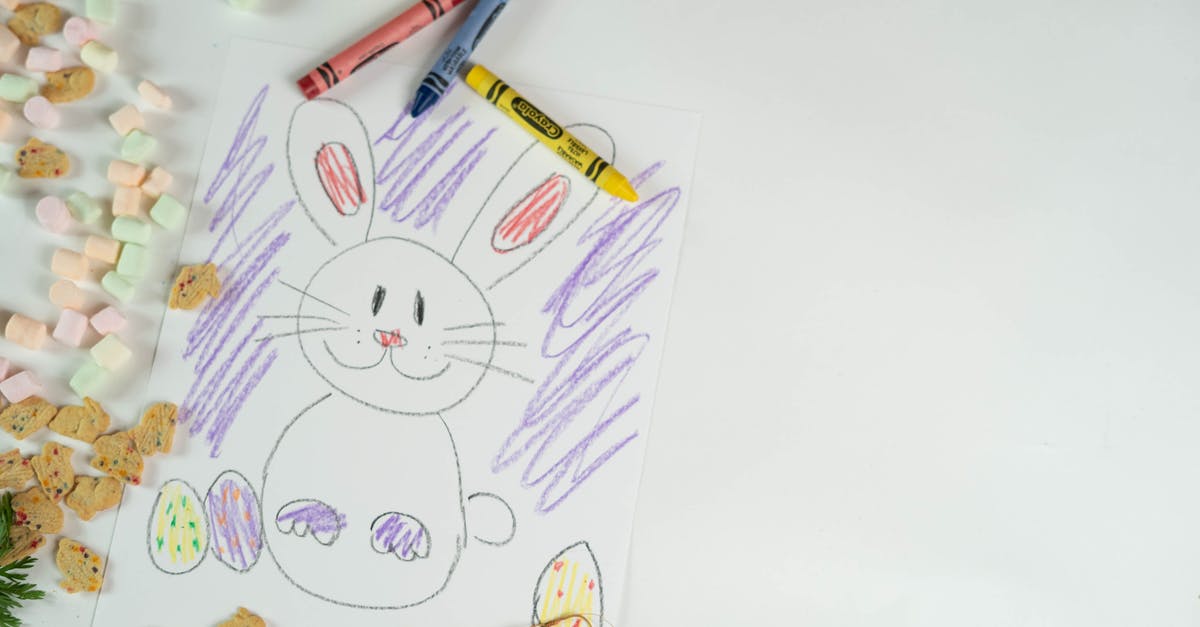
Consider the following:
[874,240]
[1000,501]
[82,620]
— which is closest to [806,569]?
[1000,501]

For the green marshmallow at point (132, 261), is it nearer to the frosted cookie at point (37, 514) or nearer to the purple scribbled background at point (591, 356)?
the frosted cookie at point (37, 514)

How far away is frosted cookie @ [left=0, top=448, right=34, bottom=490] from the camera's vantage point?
30.7 inches

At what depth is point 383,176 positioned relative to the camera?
80 centimetres

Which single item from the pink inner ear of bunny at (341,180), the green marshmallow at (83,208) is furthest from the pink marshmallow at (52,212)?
the pink inner ear of bunny at (341,180)

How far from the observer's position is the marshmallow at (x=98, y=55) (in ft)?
2.60

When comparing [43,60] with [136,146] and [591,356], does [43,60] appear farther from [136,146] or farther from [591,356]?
[591,356]

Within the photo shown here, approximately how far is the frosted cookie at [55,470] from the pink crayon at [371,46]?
0.35 meters

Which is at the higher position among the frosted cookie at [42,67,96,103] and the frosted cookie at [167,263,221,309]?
the frosted cookie at [42,67,96,103]

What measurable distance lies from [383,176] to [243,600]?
36 centimetres

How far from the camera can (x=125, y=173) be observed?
789mm

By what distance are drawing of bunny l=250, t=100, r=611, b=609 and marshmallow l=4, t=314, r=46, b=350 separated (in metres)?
0.21

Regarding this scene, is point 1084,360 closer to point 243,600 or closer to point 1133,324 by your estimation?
point 1133,324

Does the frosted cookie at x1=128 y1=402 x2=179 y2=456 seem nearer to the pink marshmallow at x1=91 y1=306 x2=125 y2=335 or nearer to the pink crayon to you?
the pink marshmallow at x1=91 y1=306 x2=125 y2=335

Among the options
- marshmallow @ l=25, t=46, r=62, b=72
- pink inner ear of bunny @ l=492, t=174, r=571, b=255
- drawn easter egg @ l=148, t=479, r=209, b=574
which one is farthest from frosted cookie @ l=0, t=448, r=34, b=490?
pink inner ear of bunny @ l=492, t=174, r=571, b=255
